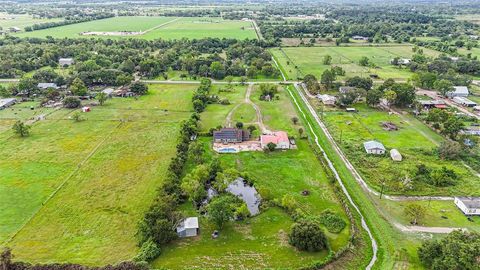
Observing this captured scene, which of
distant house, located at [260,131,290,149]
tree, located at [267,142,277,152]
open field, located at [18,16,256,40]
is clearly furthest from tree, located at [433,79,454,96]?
open field, located at [18,16,256,40]

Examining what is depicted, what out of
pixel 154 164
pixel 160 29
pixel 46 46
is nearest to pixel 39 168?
pixel 154 164

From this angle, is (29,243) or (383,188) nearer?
(29,243)

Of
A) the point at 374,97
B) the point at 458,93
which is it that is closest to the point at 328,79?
the point at 374,97

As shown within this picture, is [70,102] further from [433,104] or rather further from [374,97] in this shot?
[433,104]

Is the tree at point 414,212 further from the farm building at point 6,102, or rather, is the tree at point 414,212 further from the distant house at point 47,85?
the distant house at point 47,85

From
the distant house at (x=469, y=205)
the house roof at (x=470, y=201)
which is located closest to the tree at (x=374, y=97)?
the house roof at (x=470, y=201)

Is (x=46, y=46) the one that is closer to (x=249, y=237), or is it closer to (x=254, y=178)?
(x=254, y=178)

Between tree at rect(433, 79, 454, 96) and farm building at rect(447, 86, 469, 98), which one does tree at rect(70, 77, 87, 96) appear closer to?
tree at rect(433, 79, 454, 96)
